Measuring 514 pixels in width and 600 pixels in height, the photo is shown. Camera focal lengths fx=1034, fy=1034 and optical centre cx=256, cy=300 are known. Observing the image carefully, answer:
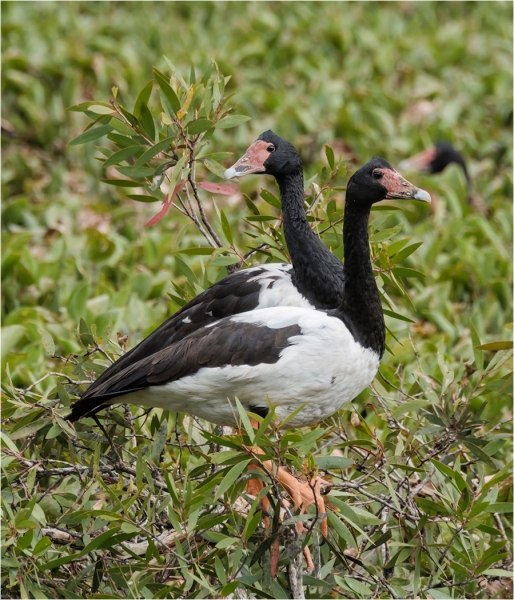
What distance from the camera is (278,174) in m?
3.92

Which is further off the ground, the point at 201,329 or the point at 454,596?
the point at 201,329

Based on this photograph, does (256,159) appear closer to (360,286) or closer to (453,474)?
(360,286)

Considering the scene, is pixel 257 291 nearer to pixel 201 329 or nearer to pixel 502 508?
pixel 201 329

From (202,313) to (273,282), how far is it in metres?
0.29

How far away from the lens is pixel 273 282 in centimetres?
369

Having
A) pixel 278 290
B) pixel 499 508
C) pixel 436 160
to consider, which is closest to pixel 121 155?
pixel 278 290

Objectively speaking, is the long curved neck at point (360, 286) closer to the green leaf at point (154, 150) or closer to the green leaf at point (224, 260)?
the green leaf at point (224, 260)

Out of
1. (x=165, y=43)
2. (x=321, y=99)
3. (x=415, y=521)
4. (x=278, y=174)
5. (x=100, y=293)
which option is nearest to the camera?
(x=415, y=521)

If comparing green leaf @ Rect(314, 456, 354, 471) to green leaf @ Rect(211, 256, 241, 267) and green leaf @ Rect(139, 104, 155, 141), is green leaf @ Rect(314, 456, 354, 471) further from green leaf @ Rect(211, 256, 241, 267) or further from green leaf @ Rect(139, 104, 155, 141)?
green leaf @ Rect(139, 104, 155, 141)

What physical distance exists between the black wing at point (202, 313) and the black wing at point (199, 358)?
0.15m

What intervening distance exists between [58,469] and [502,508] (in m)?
1.45

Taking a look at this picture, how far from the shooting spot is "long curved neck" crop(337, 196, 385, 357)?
342cm

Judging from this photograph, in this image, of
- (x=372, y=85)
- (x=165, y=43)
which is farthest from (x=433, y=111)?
(x=165, y=43)

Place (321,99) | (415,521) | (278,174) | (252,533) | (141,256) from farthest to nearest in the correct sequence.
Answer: (321,99), (141,256), (278,174), (415,521), (252,533)
